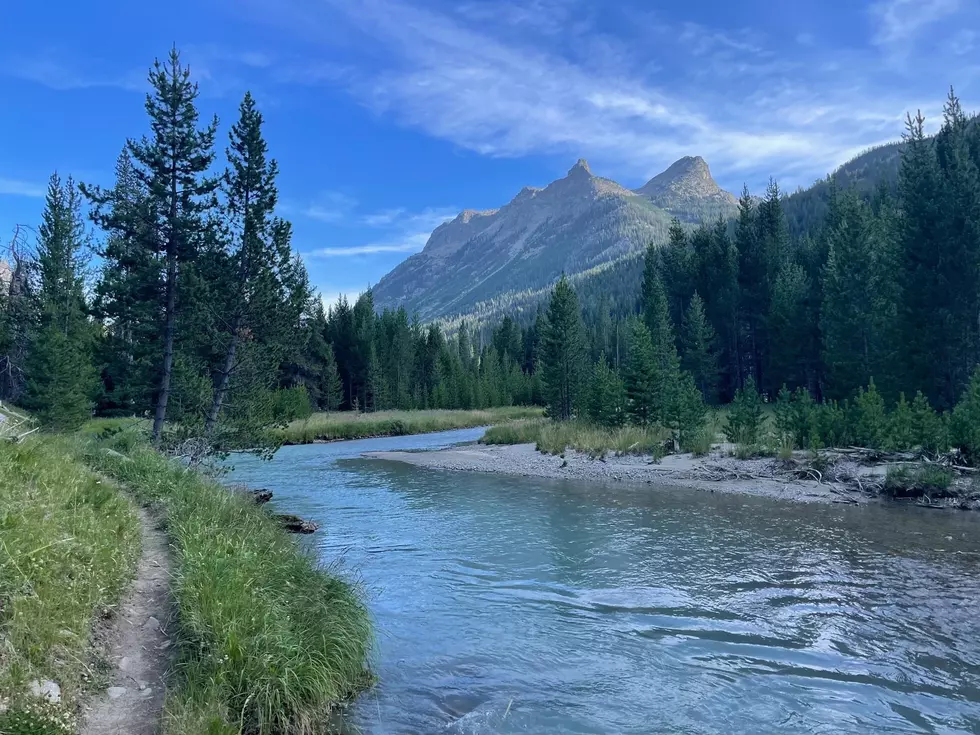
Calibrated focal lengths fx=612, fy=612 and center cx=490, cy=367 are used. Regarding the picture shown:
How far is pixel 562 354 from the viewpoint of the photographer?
46344 millimetres

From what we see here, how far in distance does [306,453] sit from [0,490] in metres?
33.2

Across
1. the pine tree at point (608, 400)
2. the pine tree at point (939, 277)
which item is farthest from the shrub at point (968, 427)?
the pine tree at point (608, 400)

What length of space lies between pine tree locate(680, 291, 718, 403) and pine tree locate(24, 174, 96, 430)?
45369 mm

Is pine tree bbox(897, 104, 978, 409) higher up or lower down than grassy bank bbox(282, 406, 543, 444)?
higher up

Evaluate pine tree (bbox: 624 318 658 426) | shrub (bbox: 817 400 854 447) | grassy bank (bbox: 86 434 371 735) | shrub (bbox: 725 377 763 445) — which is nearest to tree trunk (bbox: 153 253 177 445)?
grassy bank (bbox: 86 434 371 735)

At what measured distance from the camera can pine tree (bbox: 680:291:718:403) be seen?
5509 centimetres

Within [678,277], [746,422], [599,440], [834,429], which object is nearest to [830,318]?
[746,422]

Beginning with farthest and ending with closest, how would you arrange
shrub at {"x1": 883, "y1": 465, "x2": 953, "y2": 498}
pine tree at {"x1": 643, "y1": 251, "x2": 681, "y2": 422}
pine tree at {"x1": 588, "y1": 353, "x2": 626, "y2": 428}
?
pine tree at {"x1": 588, "y1": 353, "x2": 626, "y2": 428} < pine tree at {"x1": 643, "y1": 251, "x2": 681, "y2": 422} < shrub at {"x1": 883, "y1": 465, "x2": 953, "y2": 498}

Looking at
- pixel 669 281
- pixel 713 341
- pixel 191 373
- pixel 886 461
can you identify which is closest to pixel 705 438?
pixel 886 461

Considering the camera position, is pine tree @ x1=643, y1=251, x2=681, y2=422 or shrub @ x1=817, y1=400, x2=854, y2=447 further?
pine tree @ x1=643, y1=251, x2=681, y2=422

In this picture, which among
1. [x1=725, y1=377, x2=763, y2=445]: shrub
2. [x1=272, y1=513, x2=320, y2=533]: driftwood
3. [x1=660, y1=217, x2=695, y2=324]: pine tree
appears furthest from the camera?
[x1=660, y1=217, x2=695, y2=324]: pine tree

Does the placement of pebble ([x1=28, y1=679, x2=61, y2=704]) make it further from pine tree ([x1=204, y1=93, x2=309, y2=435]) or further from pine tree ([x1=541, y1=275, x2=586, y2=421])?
pine tree ([x1=541, y1=275, x2=586, y2=421])

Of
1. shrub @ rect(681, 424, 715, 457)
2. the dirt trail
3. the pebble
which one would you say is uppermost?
the pebble

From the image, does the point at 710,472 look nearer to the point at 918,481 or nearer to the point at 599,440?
the point at 918,481
